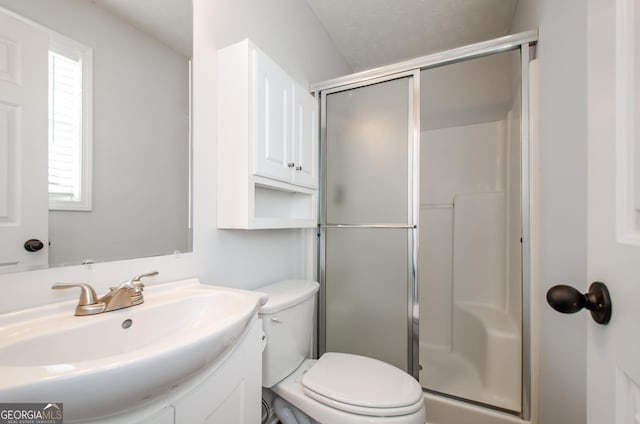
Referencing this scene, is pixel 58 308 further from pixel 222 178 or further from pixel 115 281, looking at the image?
pixel 222 178

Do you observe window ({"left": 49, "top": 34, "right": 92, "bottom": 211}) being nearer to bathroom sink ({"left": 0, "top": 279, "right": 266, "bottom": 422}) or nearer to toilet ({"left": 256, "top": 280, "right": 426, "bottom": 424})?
bathroom sink ({"left": 0, "top": 279, "right": 266, "bottom": 422})

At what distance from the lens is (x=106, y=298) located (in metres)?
0.71

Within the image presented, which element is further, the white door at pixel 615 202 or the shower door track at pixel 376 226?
the shower door track at pixel 376 226

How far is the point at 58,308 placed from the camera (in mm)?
670

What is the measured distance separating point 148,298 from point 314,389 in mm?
715

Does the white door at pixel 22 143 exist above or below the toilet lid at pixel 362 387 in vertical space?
above

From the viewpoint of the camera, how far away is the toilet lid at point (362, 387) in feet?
3.27

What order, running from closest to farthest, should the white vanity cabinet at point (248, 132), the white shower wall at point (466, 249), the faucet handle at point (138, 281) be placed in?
the faucet handle at point (138, 281)
the white vanity cabinet at point (248, 132)
the white shower wall at point (466, 249)

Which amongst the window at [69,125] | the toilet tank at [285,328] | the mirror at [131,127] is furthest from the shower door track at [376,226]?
the window at [69,125]

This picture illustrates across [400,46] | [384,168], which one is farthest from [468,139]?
[384,168]

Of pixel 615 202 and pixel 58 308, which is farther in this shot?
pixel 58 308

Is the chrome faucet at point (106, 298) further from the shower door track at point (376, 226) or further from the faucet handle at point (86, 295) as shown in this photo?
the shower door track at point (376, 226)

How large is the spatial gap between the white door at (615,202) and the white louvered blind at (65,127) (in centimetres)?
114

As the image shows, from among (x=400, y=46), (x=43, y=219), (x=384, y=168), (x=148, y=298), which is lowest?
(x=148, y=298)
